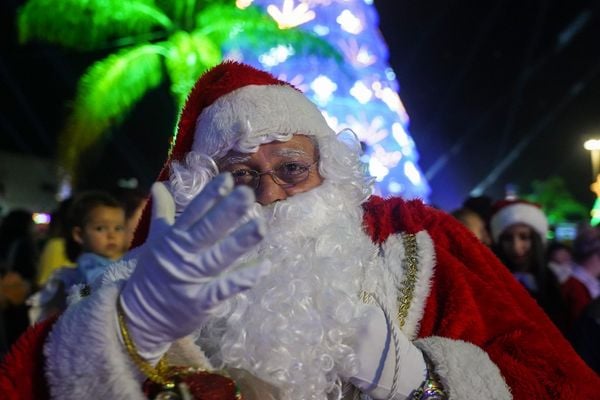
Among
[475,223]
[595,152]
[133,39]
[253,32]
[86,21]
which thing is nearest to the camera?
[475,223]

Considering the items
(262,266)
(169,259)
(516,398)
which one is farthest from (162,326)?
(516,398)

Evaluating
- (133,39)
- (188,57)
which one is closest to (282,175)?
(188,57)

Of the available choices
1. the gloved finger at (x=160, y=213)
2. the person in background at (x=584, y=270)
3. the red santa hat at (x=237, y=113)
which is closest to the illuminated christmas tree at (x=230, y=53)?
the person in background at (x=584, y=270)

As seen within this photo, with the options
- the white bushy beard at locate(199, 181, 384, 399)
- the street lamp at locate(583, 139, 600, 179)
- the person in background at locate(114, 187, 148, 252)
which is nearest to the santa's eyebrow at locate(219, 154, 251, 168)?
the white bushy beard at locate(199, 181, 384, 399)

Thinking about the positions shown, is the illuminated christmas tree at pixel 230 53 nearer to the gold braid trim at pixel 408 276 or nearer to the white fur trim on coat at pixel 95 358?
the gold braid trim at pixel 408 276

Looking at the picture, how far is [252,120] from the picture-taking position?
2.27 metres

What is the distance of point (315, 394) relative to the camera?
1911mm

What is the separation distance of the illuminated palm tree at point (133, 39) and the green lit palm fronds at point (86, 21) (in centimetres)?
1

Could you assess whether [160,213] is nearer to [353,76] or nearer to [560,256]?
[560,256]

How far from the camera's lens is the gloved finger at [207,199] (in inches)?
54.8

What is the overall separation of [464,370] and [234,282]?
897mm

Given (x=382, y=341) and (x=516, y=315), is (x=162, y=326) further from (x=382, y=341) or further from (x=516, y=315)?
(x=516, y=315)

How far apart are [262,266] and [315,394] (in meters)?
0.66

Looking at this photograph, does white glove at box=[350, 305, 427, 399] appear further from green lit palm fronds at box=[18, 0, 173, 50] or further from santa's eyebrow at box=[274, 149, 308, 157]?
green lit palm fronds at box=[18, 0, 173, 50]
